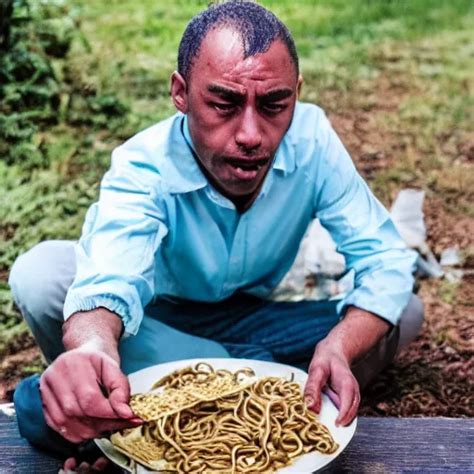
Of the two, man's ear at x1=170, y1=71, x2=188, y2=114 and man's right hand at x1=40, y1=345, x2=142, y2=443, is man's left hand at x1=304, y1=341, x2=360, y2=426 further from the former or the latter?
man's ear at x1=170, y1=71, x2=188, y2=114

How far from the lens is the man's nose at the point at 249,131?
2701mm

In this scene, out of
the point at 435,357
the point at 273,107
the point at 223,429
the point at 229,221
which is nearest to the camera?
the point at 223,429

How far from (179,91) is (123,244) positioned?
524 millimetres

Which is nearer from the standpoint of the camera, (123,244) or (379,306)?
(123,244)

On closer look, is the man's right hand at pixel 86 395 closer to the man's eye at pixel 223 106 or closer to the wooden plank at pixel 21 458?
the wooden plank at pixel 21 458

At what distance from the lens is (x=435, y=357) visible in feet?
13.6

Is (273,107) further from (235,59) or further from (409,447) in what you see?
(409,447)

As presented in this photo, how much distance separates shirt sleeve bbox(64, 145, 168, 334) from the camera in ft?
8.78

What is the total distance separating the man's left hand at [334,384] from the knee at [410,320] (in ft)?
2.79

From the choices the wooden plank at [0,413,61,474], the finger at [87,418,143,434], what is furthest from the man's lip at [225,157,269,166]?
the wooden plank at [0,413,61,474]

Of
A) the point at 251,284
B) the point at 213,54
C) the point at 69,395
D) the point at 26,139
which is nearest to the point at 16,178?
the point at 26,139

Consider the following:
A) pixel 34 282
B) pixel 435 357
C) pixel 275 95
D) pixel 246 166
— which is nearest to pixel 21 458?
pixel 34 282

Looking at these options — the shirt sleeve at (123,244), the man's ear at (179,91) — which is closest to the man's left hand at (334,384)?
the shirt sleeve at (123,244)

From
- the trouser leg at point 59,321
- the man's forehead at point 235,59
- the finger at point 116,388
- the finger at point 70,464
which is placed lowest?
the finger at point 70,464
